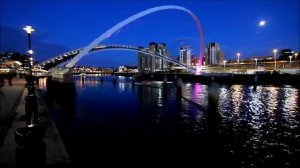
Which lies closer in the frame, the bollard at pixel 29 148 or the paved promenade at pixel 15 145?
the bollard at pixel 29 148

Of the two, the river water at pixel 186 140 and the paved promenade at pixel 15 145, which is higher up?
the paved promenade at pixel 15 145

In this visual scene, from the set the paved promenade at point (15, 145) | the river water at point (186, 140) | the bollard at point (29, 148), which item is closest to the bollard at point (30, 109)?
the paved promenade at point (15, 145)

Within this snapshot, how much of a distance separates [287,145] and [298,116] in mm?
10785

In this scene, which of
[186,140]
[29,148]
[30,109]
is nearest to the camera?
[29,148]

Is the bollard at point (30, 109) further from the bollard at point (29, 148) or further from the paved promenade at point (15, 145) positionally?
the bollard at point (29, 148)

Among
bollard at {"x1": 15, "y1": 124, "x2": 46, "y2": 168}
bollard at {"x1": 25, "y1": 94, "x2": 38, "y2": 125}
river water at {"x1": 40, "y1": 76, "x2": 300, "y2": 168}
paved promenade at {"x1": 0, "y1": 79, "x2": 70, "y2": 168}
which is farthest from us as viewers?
river water at {"x1": 40, "y1": 76, "x2": 300, "y2": 168}

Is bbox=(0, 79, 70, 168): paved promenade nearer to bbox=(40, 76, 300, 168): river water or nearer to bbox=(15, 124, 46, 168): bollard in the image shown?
bbox=(15, 124, 46, 168): bollard

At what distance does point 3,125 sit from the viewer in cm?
1223

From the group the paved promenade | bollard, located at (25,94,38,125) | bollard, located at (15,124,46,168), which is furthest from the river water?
bollard, located at (15,124,46,168)

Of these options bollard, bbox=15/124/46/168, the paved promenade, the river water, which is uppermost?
bollard, bbox=15/124/46/168

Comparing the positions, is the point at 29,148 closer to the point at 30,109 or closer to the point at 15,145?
the point at 15,145

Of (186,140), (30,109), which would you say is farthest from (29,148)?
(186,140)

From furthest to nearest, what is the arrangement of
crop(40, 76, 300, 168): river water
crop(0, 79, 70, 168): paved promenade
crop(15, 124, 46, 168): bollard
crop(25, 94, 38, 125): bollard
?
crop(40, 76, 300, 168): river water → crop(25, 94, 38, 125): bollard → crop(0, 79, 70, 168): paved promenade → crop(15, 124, 46, 168): bollard

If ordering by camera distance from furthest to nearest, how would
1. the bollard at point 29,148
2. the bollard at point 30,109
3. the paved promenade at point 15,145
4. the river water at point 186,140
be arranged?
1. the river water at point 186,140
2. the bollard at point 30,109
3. the paved promenade at point 15,145
4. the bollard at point 29,148
